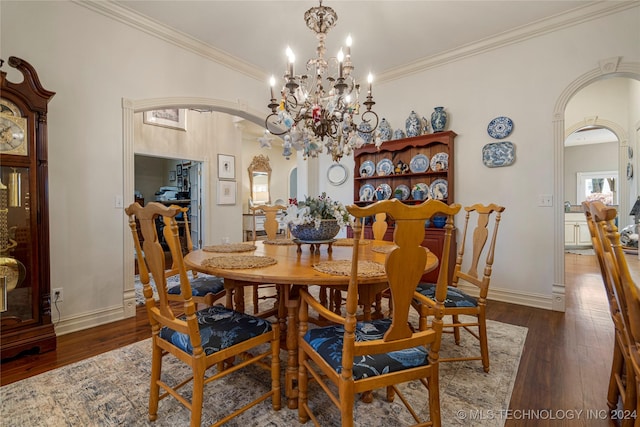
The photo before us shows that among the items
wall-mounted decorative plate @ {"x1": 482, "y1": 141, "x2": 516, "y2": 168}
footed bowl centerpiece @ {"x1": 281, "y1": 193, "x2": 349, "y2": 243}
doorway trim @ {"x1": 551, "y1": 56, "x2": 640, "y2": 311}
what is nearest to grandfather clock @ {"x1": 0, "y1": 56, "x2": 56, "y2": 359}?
footed bowl centerpiece @ {"x1": 281, "y1": 193, "x2": 349, "y2": 243}

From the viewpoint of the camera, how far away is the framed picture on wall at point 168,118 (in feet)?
16.5

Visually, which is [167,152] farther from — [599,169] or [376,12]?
[599,169]

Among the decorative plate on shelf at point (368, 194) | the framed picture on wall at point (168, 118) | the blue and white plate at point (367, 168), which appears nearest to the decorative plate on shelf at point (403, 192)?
the decorative plate on shelf at point (368, 194)

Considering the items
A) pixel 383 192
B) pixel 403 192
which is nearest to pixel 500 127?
pixel 403 192

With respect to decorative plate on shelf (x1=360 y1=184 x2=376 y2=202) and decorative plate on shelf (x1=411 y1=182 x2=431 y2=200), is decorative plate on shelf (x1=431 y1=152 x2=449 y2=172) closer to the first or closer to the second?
decorative plate on shelf (x1=411 y1=182 x2=431 y2=200)

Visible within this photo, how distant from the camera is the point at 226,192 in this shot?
5.90 metres

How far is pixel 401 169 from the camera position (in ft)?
12.7

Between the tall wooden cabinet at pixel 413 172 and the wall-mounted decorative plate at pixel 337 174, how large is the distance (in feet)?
1.10

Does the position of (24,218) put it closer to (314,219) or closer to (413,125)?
(314,219)

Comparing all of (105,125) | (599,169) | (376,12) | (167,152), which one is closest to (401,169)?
(376,12)

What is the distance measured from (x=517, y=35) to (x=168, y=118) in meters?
5.28

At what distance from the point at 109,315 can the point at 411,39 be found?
411cm

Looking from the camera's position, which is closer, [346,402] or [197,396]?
[346,402]

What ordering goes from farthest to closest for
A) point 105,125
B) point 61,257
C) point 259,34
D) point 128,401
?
point 259,34
point 105,125
point 61,257
point 128,401
